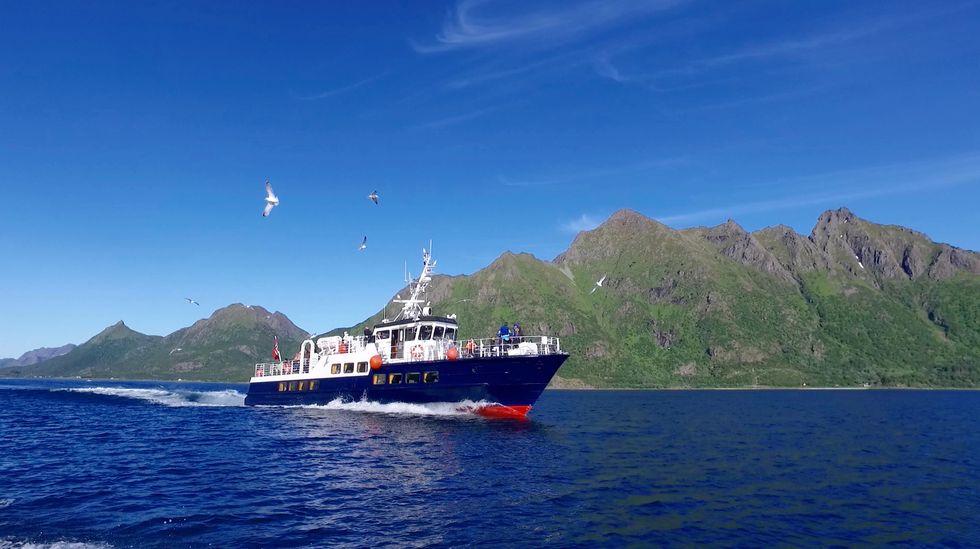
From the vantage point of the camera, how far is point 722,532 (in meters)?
19.4

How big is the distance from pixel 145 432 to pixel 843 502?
155 ft

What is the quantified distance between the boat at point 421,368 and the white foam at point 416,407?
19 cm

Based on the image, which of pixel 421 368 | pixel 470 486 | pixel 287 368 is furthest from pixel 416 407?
pixel 470 486

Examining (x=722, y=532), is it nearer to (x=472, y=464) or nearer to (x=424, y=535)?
(x=424, y=535)

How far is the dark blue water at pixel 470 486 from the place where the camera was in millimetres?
19062

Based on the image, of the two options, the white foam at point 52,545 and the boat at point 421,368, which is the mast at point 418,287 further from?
the white foam at point 52,545

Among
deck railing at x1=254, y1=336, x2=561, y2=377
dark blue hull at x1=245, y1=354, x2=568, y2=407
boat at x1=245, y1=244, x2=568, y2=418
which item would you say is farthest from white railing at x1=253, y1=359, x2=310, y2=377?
dark blue hull at x1=245, y1=354, x2=568, y2=407

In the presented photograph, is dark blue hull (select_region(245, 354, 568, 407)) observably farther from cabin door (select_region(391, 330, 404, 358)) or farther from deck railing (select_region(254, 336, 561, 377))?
cabin door (select_region(391, 330, 404, 358))

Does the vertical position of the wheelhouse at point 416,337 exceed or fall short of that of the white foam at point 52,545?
it exceeds it

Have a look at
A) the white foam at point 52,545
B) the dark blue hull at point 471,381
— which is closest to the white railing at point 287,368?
the dark blue hull at point 471,381

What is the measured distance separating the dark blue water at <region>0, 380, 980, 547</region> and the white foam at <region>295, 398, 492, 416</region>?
3008 mm

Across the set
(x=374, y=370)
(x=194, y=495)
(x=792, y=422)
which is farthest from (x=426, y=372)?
(x=792, y=422)

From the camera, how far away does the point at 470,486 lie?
25672mm

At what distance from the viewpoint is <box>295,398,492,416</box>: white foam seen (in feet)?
165
